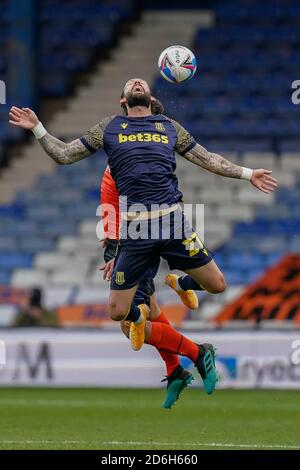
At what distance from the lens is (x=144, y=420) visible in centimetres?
1332

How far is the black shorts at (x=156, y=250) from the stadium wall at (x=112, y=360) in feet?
20.9

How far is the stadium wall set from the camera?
17000 mm

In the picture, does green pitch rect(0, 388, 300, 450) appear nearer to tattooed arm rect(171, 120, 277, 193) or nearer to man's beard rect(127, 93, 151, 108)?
tattooed arm rect(171, 120, 277, 193)

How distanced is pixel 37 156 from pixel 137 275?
48.1 ft

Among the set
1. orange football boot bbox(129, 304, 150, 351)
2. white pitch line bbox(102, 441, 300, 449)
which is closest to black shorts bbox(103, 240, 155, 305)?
orange football boot bbox(129, 304, 150, 351)

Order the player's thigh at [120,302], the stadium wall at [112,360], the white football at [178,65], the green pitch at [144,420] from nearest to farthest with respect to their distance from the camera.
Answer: the player's thigh at [120,302] < the white football at [178,65] < the green pitch at [144,420] < the stadium wall at [112,360]

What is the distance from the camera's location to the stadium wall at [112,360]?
669 inches

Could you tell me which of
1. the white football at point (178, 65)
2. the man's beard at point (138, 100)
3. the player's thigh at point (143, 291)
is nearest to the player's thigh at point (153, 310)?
the player's thigh at point (143, 291)

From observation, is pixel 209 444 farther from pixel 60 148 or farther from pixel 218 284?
pixel 60 148

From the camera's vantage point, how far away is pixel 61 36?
25969 mm

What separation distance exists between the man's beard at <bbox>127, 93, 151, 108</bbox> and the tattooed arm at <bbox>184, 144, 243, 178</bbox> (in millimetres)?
558

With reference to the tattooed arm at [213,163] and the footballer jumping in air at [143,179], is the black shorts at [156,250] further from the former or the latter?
the tattooed arm at [213,163]
